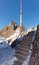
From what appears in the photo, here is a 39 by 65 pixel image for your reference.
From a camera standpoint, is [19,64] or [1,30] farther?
[1,30]

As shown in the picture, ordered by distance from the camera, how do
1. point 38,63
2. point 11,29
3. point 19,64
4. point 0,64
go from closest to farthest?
point 38,63 → point 19,64 → point 0,64 → point 11,29

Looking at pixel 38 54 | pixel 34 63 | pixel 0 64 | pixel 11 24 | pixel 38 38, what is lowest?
pixel 0 64

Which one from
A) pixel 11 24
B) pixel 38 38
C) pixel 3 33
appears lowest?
pixel 38 38

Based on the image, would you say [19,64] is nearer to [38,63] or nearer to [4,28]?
[38,63]

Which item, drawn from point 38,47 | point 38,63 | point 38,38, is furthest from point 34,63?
point 38,38

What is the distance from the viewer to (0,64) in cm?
689

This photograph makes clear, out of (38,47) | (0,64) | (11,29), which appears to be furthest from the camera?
(11,29)

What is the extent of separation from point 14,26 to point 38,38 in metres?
24.3

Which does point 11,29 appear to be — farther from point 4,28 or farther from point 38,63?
point 38,63

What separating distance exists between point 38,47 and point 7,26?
2596cm

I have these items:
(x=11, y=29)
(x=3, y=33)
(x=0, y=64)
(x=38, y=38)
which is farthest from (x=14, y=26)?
(x=38, y=38)

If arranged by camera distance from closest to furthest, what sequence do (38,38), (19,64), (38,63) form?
(38,63) < (38,38) < (19,64)

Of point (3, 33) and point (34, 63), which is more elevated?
point (3, 33)

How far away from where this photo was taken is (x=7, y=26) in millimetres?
29969
